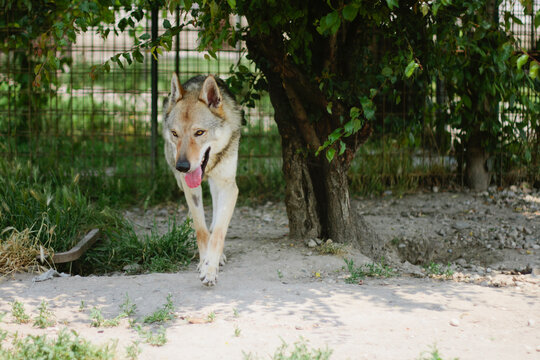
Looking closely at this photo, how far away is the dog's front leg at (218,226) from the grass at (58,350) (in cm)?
134

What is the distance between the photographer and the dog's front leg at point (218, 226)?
4.55 metres

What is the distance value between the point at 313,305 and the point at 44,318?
1707 mm

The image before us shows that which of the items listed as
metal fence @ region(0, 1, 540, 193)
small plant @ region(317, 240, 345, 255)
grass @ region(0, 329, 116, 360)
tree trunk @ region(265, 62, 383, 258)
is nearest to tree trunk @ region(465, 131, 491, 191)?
metal fence @ region(0, 1, 540, 193)

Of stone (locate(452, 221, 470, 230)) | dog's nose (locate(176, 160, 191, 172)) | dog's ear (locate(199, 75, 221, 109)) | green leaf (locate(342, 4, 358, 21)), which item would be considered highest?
green leaf (locate(342, 4, 358, 21))

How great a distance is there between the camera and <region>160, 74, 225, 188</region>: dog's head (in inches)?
181

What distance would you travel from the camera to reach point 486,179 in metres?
7.70

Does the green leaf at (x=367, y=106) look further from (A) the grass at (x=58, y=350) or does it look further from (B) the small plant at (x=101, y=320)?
(A) the grass at (x=58, y=350)

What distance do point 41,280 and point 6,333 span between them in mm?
1543

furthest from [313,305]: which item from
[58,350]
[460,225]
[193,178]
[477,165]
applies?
[477,165]

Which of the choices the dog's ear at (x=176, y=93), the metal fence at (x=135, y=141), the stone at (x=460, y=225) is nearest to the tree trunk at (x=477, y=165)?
the metal fence at (x=135, y=141)

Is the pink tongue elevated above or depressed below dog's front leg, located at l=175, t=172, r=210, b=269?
above

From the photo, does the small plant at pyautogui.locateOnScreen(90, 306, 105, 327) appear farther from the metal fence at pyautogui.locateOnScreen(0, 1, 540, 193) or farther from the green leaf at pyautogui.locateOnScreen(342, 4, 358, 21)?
the metal fence at pyautogui.locateOnScreen(0, 1, 540, 193)

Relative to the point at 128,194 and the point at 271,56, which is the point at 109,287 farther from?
the point at 128,194

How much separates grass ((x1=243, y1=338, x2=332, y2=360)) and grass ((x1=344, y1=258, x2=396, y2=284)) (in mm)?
1475
